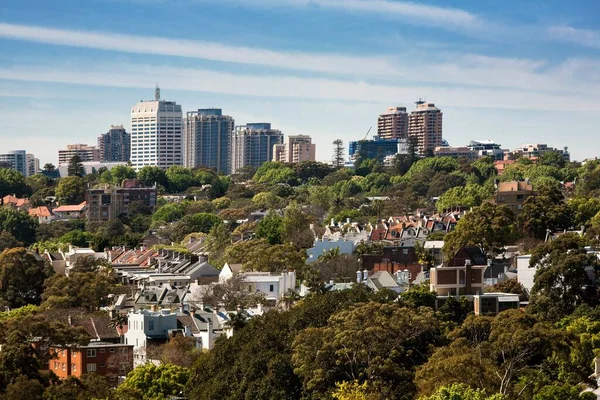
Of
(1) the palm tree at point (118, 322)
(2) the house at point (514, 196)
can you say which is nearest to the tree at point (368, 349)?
(1) the palm tree at point (118, 322)

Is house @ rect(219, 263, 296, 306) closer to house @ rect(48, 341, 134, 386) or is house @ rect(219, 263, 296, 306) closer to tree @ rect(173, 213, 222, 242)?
house @ rect(48, 341, 134, 386)

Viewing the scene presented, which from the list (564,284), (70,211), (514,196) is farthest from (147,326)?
(70,211)

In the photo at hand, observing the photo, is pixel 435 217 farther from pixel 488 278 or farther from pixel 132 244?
pixel 488 278

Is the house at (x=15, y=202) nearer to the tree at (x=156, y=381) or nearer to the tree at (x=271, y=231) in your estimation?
the tree at (x=271, y=231)

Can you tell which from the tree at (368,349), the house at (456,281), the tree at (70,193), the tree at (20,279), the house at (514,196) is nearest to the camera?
the tree at (368,349)

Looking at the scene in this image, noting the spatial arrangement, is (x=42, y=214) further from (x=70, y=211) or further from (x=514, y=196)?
(x=514, y=196)

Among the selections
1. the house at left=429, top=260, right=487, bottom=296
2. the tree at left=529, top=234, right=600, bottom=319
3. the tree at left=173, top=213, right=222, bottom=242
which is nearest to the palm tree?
the house at left=429, top=260, right=487, bottom=296

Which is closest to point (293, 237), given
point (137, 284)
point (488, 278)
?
point (137, 284)
